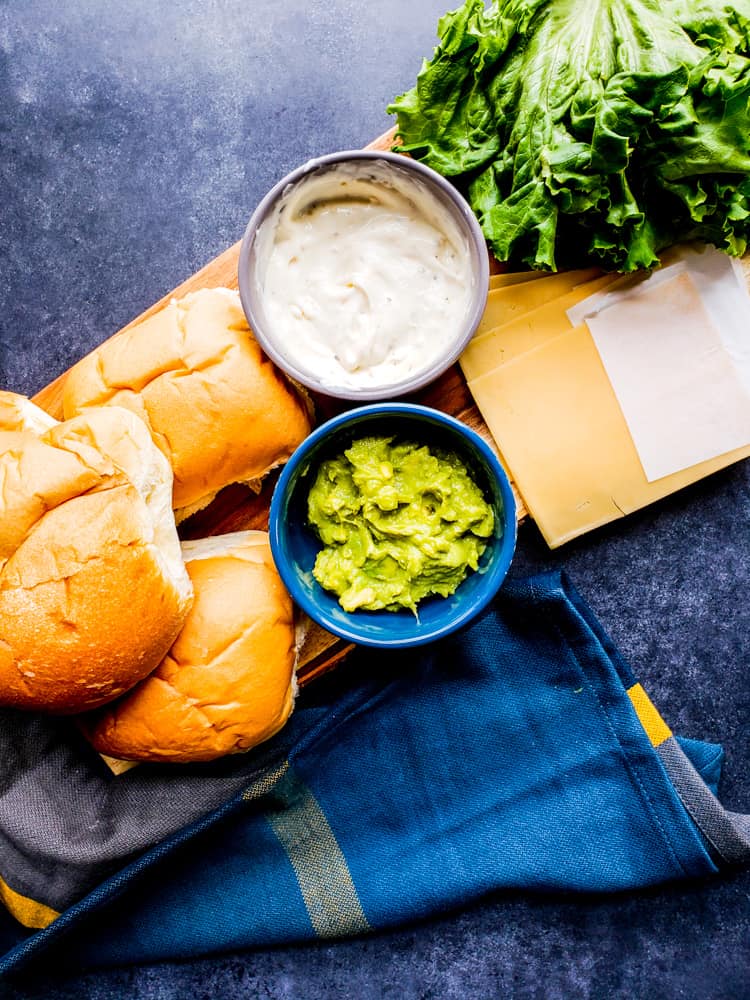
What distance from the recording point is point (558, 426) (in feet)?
7.11

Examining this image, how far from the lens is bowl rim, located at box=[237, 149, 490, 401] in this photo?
191cm

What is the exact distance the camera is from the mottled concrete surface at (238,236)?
2.32m

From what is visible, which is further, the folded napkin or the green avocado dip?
the folded napkin

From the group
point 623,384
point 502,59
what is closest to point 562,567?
point 623,384

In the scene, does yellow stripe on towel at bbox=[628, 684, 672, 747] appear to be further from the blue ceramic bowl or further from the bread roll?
the bread roll

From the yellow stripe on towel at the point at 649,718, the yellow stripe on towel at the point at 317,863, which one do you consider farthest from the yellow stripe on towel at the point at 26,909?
the yellow stripe on towel at the point at 649,718

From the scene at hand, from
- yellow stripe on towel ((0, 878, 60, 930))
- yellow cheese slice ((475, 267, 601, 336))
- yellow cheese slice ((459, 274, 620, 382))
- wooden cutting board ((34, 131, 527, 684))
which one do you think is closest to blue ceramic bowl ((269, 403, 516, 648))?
wooden cutting board ((34, 131, 527, 684))

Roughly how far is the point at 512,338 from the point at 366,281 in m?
0.43

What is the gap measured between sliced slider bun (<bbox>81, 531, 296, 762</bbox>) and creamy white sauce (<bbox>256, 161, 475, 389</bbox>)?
0.53 meters

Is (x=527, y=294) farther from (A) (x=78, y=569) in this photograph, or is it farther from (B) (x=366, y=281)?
(A) (x=78, y=569)

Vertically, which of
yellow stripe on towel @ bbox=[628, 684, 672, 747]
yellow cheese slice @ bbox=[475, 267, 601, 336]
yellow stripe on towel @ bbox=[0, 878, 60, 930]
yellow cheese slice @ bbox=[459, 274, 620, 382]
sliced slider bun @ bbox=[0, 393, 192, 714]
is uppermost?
sliced slider bun @ bbox=[0, 393, 192, 714]

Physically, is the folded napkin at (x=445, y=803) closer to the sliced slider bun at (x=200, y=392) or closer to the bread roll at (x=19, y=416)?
the sliced slider bun at (x=200, y=392)

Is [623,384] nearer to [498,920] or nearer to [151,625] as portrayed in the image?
[151,625]

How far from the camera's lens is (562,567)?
2344mm
